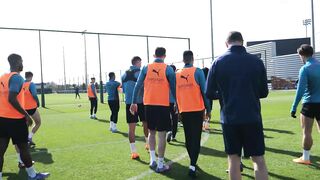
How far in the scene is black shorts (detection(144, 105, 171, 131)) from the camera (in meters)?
7.16

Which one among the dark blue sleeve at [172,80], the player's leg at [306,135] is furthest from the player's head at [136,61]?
the player's leg at [306,135]

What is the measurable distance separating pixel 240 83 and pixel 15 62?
12.9 ft

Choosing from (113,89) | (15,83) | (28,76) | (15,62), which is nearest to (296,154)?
(15,83)

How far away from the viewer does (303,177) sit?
6.34 m

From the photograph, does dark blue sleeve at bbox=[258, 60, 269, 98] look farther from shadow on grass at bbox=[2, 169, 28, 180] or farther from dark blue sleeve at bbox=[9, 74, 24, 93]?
shadow on grass at bbox=[2, 169, 28, 180]

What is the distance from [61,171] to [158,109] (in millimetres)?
2255

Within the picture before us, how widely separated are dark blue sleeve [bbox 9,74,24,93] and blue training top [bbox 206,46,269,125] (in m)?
3.41

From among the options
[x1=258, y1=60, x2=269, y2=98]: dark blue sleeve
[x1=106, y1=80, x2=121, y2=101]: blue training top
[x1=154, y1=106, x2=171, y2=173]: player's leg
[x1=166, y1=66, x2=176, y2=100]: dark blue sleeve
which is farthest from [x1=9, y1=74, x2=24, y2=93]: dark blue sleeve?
[x1=106, y1=80, x2=121, y2=101]: blue training top

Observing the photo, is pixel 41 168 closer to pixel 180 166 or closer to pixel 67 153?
pixel 67 153

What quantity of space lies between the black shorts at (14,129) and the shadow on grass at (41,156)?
7.00 ft

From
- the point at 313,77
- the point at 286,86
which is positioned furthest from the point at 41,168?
the point at 286,86

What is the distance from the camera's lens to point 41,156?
934 cm

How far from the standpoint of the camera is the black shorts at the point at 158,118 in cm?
716

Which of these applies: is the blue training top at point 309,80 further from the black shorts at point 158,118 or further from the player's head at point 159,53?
the player's head at point 159,53
